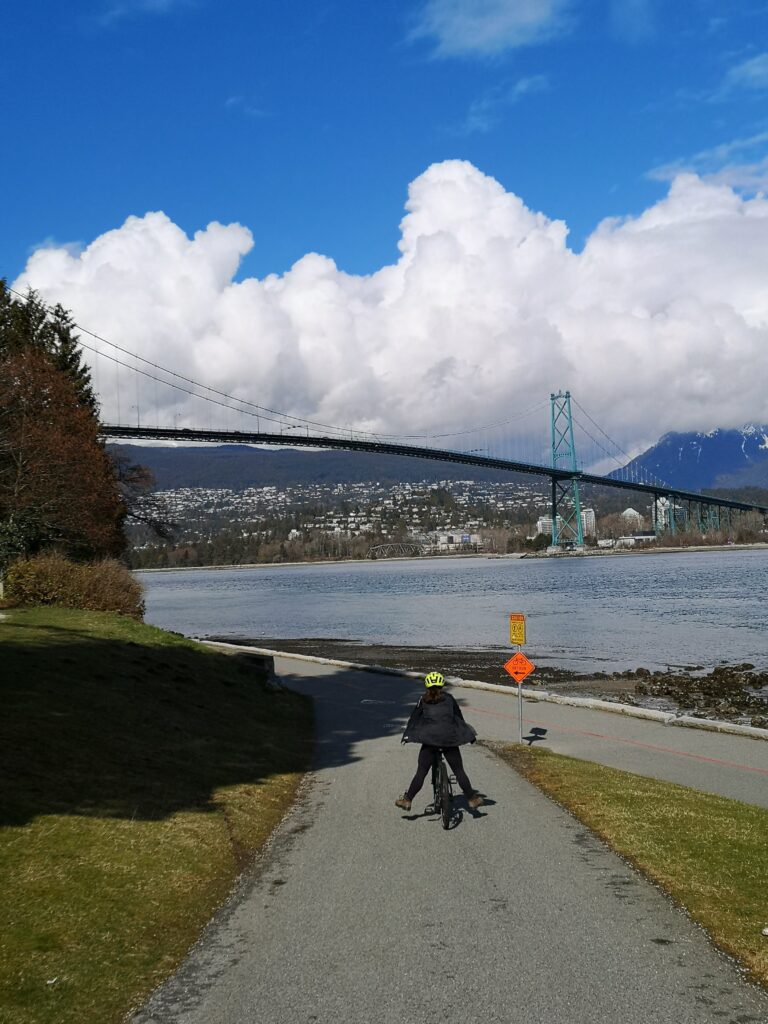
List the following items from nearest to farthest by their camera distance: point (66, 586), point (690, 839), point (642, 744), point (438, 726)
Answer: point (690, 839)
point (438, 726)
point (642, 744)
point (66, 586)

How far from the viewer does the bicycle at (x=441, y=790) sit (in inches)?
365

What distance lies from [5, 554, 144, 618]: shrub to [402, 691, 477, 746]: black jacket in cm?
1933

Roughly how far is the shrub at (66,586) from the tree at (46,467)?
1.43 m

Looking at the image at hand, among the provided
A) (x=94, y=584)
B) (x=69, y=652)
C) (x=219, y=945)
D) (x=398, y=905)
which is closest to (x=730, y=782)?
(x=398, y=905)

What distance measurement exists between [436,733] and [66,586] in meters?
20.5

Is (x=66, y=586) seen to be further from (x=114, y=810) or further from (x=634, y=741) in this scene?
(x=114, y=810)

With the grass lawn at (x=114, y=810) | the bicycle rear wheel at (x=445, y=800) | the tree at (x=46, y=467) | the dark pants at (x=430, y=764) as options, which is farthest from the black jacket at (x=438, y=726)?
the tree at (x=46, y=467)

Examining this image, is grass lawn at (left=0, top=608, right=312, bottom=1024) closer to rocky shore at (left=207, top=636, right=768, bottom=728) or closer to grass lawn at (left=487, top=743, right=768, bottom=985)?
grass lawn at (left=487, top=743, right=768, bottom=985)

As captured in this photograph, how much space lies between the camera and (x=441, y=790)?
9.33 meters

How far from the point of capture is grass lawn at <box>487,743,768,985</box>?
6.27 metres

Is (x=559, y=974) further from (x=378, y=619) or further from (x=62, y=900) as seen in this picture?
(x=378, y=619)

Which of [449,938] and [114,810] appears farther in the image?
[114,810]

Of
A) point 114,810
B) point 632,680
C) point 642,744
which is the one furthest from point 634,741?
point 632,680

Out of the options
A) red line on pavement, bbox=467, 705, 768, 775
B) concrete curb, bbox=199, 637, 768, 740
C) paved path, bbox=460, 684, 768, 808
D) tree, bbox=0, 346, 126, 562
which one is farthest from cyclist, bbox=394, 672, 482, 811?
tree, bbox=0, 346, 126, 562
